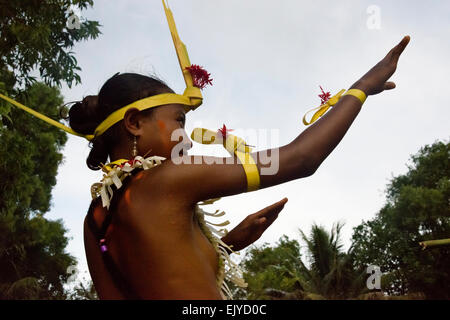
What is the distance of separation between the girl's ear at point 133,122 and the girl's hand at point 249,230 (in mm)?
587

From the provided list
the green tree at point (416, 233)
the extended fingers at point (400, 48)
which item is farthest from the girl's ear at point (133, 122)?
the green tree at point (416, 233)

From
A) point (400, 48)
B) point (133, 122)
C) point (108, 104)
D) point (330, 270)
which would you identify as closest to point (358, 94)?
point (400, 48)

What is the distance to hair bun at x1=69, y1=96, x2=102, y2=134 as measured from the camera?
199 centimetres

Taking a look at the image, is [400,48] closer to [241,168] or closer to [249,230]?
[241,168]

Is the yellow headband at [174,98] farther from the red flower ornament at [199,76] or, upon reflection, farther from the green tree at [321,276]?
the green tree at [321,276]

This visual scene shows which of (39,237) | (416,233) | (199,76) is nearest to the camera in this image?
(199,76)

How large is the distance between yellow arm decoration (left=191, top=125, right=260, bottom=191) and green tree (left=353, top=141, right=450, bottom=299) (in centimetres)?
2552

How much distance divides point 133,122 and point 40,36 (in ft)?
21.4

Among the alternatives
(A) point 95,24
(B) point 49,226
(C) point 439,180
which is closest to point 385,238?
(C) point 439,180

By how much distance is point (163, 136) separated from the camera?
5.82ft

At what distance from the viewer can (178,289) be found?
1.46 meters

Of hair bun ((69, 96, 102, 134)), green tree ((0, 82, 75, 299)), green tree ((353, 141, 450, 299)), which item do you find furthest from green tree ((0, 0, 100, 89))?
green tree ((353, 141, 450, 299))

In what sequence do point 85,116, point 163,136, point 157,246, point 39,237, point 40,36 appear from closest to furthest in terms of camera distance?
1. point 157,246
2. point 163,136
3. point 85,116
4. point 40,36
5. point 39,237

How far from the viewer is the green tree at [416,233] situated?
986 inches
